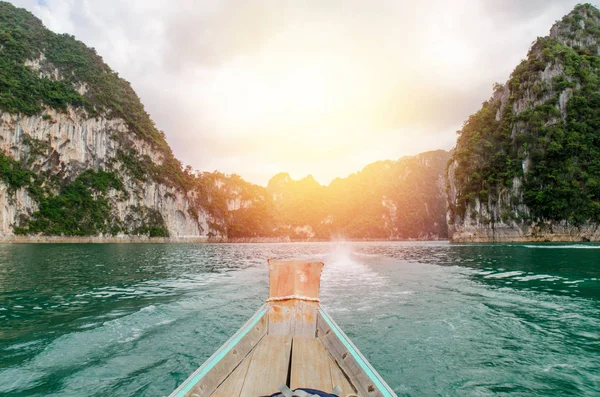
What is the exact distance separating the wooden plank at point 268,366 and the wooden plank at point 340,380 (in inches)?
19.8

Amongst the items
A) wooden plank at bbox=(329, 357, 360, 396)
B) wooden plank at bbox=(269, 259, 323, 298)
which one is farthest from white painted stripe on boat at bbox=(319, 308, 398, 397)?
wooden plank at bbox=(269, 259, 323, 298)

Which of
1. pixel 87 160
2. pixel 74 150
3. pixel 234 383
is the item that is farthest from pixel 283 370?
pixel 87 160

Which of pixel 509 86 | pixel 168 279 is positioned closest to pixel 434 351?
pixel 168 279

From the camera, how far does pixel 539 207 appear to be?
61281 mm

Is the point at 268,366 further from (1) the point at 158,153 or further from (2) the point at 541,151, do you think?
(1) the point at 158,153

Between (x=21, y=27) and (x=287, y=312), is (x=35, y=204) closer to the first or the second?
(x=21, y=27)

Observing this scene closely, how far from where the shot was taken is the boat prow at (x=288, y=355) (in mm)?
2869

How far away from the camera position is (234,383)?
3.04m

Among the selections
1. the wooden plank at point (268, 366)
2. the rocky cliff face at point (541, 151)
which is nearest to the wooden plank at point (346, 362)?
the wooden plank at point (268, 366)

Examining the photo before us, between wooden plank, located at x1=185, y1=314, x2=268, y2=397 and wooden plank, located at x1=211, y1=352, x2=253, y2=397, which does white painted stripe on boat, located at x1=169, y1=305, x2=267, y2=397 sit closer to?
wooden plank, located at x1=185, y1=314, x2=268, y2=397

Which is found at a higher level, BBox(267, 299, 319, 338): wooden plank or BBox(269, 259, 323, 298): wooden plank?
BBox(269, 259, 323, 298): wooden plank

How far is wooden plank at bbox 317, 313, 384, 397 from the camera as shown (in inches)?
111

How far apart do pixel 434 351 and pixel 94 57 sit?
132520 millimetres

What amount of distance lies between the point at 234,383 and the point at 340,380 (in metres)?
1.07
